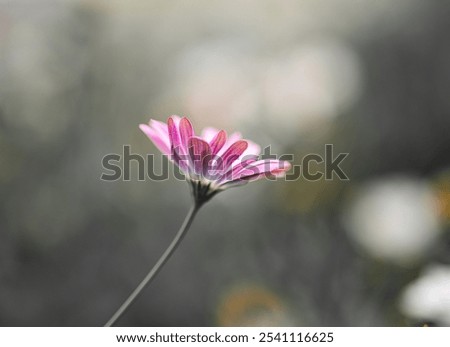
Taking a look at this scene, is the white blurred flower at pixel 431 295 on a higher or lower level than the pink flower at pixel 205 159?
lower

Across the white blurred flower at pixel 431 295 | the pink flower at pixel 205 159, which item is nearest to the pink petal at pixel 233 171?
the pink flower at pixel 205 159

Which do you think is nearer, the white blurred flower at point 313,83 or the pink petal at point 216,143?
the pink petal at point 216,143

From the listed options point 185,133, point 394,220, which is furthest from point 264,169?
point 394,220

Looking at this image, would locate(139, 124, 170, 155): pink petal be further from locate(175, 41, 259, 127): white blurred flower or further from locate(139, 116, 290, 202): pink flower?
locate(175, 41, 259, 127): white blurred flower

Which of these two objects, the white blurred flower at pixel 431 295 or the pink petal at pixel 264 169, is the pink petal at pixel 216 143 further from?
the white blurred flower at pixel 431 295

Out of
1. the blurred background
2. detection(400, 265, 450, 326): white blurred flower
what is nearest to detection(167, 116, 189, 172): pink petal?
the blurred background

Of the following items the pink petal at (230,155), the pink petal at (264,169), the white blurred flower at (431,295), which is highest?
the pink petal at (230,155)
